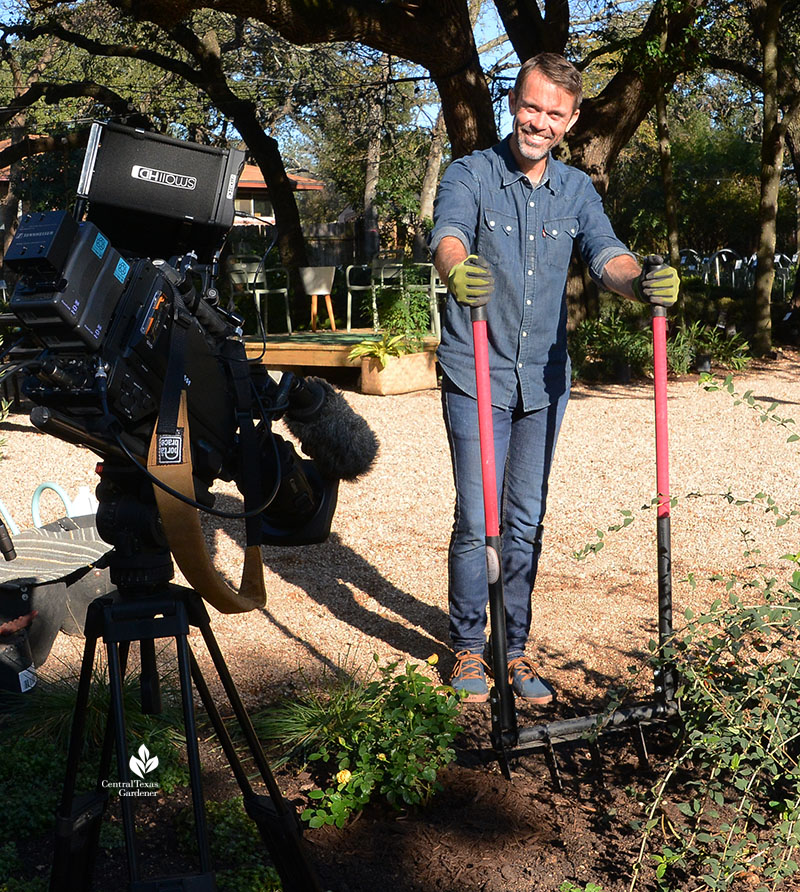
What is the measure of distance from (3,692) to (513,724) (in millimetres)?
1868

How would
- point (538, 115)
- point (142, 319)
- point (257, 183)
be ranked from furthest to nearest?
point (257, 183) → point (538, 115) → point (142, 319)

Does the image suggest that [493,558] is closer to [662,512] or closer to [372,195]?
[662,512]

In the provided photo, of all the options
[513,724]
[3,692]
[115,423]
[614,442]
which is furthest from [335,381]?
[115,423]

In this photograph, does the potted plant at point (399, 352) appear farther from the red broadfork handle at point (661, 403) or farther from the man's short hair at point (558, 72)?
the red broadfork handle at point (661, 403)

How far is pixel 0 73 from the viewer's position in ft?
100

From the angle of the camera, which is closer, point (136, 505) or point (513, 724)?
point (136, 505)

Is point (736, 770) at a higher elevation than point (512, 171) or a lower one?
lower

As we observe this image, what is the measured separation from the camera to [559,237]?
3.29 meters

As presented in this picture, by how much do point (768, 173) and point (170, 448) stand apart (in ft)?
38.1

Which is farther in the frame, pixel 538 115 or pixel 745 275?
pixel 745 275

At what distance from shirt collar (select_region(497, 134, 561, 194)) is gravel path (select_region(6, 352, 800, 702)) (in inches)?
49.6

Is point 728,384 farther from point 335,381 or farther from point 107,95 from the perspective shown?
point 107,95

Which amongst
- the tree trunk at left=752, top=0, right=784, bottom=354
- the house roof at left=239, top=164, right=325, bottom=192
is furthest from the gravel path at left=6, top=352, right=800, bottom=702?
the house roof at left=239, top=164, right=325, bottom=192

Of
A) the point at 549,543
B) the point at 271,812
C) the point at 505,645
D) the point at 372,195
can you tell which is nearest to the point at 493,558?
the point at 505,645
